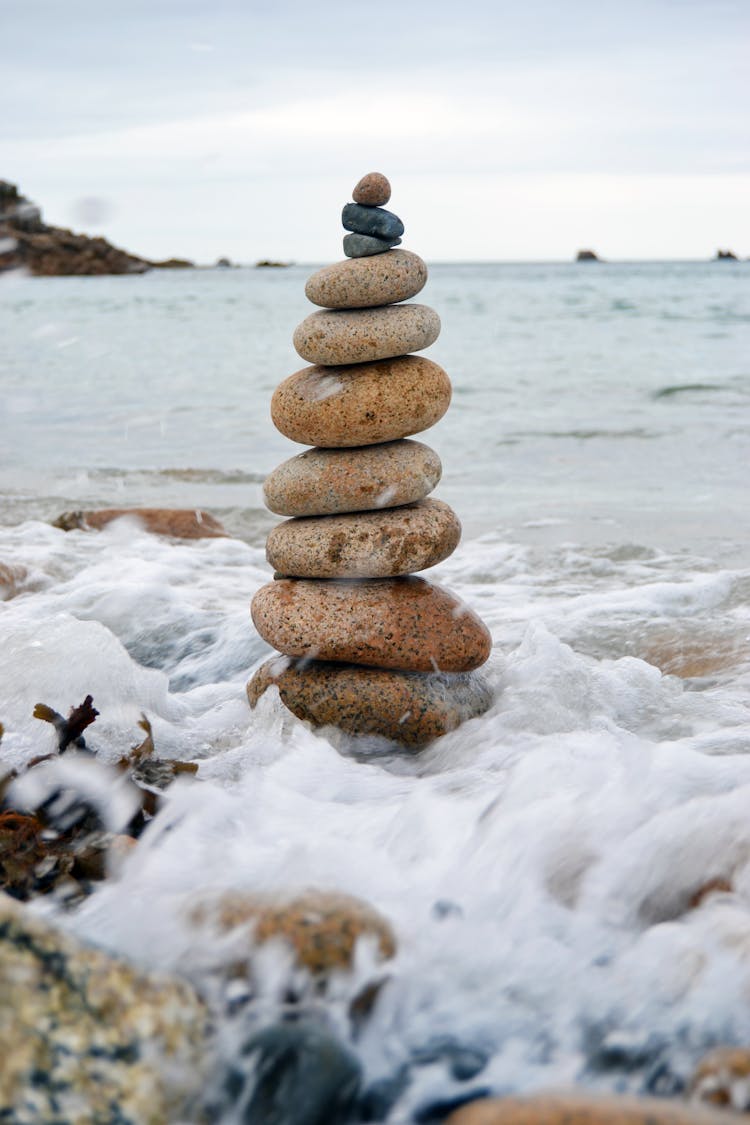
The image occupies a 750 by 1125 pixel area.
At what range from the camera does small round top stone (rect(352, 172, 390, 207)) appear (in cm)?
432

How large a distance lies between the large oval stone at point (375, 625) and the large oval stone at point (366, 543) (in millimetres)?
75

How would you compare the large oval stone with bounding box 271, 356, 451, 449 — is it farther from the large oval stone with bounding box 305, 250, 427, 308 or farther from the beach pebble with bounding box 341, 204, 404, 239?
the beach pebble with bounding box 341, 204, 404, 239

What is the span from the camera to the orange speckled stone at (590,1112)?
171 centimetres

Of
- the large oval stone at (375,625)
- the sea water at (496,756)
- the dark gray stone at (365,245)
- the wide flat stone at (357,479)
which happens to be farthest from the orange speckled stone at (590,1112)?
the dark gray stone at (365,245)

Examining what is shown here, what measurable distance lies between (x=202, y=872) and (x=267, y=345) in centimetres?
2316

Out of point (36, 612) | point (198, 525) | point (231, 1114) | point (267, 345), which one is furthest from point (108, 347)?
point (231, 1114)

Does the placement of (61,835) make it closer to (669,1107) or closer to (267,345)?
(669,1107)

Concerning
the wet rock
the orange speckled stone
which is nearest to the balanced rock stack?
the orange speckled stone

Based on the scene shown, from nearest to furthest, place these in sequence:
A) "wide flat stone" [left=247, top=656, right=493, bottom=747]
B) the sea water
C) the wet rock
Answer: the sea water → "wide flat stone" [left=247, top=656, right=493, bottom=747] → the wet rock

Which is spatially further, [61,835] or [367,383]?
[367,383]

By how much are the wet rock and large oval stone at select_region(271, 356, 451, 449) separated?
142 inches

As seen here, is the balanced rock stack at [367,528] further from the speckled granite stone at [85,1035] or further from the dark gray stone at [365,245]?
the speckled granite stone at [85,1035]

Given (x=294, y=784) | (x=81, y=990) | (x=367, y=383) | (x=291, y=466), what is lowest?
(x=294, y=784)

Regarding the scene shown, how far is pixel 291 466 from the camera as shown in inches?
174
